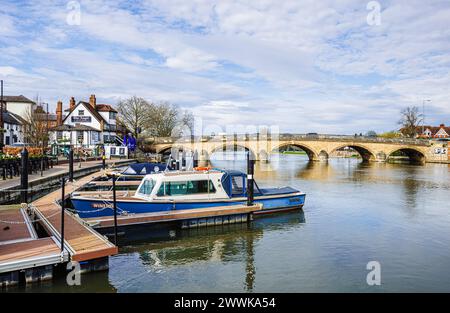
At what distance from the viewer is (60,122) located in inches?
2623

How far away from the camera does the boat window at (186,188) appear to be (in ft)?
55.9

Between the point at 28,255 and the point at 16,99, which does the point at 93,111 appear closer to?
the point at 16,99

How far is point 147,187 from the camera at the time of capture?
17578 millimetres

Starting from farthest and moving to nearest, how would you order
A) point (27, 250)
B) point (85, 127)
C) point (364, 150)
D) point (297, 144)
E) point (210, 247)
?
1. point (364, 150)
2. point (297, 144)
3. point (85, 127)
4. point (210, 247)
5. point (27, 250)

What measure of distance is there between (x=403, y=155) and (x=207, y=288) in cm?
8670

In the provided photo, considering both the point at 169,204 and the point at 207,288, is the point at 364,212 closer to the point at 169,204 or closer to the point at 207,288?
the point at 169,204

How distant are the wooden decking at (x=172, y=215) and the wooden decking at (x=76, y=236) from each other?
1.08 meters

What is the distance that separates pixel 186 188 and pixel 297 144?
5345cm

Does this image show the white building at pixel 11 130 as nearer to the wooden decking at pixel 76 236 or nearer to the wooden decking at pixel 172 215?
the wooden decking at pixel 76 236

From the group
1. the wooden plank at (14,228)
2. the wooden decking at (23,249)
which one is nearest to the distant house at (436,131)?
the wooden plank at (14,228)

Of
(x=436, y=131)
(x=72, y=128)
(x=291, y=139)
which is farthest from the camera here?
(x=436, y=131)

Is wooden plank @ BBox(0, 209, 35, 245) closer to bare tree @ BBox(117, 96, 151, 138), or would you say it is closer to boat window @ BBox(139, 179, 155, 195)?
boat window @ BBox(139, 179, 155, 195)

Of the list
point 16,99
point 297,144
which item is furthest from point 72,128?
point 297,144

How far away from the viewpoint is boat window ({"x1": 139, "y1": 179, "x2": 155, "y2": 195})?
56.8ft
